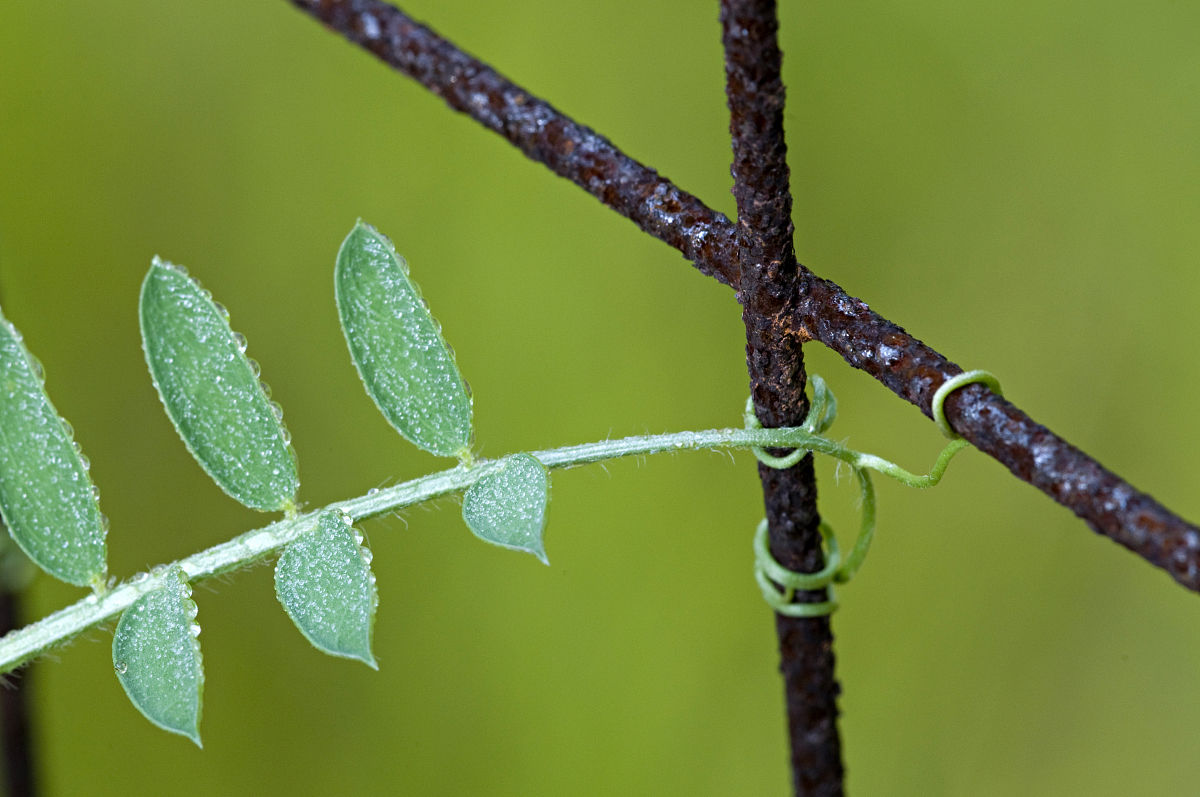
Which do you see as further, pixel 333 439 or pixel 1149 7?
pixel 333 439

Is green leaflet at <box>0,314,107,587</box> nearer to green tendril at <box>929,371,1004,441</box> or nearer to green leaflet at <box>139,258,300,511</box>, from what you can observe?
green leaflet at <box>139,258,300,511</box>

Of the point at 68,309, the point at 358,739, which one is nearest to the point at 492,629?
the point at 358,739

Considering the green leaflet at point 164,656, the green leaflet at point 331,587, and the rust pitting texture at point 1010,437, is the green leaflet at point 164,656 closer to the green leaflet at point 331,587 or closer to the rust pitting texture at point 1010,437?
the green leaflet at point 331,587

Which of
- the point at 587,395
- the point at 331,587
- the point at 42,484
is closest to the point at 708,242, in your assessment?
the point at 331,587

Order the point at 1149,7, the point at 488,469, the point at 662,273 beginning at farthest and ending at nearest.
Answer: the point at 662,273 < the point at 1149,7 < the point at 488,469

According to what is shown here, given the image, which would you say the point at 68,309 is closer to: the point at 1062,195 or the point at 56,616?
the point at 56,616

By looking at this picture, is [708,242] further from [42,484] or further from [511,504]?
[42,484]

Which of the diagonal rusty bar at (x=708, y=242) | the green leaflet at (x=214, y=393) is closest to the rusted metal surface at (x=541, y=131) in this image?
the diagonal rusty bar at (x=708, y=242)

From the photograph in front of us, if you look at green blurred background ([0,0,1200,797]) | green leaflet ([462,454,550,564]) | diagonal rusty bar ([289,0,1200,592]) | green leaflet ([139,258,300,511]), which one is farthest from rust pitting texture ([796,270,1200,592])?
green blurred background ([0,0,1200,797])
